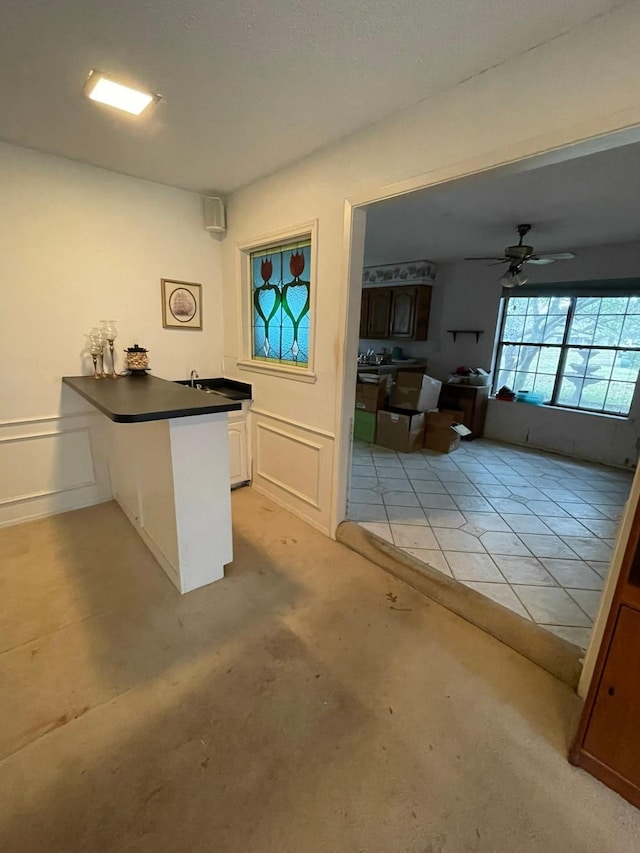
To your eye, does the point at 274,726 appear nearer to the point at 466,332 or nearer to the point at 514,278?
the point at 514,278

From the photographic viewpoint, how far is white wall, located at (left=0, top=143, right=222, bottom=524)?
2359mm

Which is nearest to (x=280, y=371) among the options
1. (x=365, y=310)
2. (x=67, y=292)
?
(x=67, y=292)

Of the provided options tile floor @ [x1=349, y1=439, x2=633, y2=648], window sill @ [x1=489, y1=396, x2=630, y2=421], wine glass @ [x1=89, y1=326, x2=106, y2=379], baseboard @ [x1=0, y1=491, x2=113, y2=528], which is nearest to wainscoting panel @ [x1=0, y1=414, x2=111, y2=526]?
baseboard @ [x1=0, y1=491, x2=113, y2=528]

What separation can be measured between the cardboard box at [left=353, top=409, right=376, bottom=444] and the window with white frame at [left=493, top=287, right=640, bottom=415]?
6.57 ft

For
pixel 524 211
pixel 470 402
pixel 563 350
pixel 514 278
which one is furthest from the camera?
pixel 470 402

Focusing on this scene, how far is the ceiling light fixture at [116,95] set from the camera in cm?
164

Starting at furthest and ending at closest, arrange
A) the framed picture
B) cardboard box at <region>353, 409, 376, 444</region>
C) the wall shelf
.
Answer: the wall shelf
cardboard box at <region>353, 409, 376, 444</region>
the framed picture

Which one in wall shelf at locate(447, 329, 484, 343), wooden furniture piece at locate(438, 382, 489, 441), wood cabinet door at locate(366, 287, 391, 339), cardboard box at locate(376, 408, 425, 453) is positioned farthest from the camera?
wood cabinet door at locate(366, 287, 391, 339)

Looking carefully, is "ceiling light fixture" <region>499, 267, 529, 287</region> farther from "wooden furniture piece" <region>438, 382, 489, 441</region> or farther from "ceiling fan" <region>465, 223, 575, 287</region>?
"wooden furniture piece" <region>438, 382, 489, 441</region>

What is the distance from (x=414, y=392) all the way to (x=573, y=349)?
6.83ft

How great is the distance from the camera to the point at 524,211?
3035 mm

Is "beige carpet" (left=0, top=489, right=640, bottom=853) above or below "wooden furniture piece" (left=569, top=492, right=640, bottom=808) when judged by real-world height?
below

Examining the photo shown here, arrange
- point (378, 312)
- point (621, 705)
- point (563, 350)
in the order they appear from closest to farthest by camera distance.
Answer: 1. point (621, 705)
2. point (563, 350)
3. point (378, 312)

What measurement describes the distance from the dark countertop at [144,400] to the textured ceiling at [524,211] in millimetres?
1431
